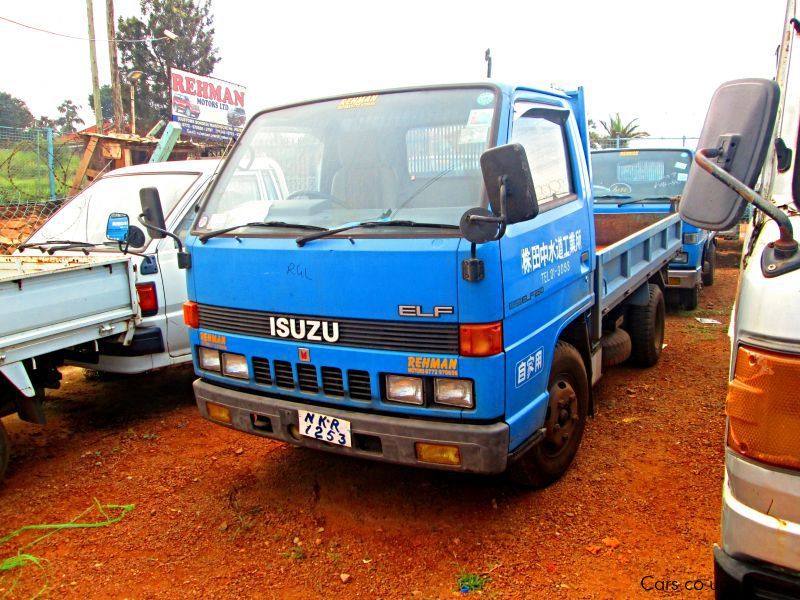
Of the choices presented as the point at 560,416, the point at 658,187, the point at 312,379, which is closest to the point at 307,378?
the point at 312,379

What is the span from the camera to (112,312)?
4.41m

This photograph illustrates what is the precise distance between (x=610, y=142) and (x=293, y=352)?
18.4 m

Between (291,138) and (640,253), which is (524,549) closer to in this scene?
(291,138)

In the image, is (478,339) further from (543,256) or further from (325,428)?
(325,428)

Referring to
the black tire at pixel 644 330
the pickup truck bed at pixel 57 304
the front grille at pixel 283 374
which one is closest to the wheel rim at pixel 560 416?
the front grille at pixel 283 374

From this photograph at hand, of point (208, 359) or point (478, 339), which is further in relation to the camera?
point (208, 359)

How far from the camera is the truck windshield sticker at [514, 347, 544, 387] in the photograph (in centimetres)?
294

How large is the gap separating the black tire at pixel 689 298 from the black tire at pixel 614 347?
3434 mm

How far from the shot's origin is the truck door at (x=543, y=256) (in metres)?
2.90

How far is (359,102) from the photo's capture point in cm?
345

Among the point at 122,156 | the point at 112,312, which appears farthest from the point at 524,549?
the point at 122,156

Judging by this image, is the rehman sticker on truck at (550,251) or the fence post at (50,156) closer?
the rehman sticker on truck at (550,251)

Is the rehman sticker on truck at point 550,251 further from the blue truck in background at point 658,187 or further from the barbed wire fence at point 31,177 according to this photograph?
the barbed wire fence at point 31,177

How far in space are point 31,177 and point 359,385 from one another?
10.1 meters
